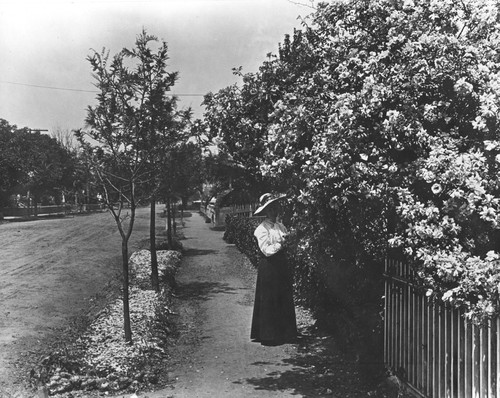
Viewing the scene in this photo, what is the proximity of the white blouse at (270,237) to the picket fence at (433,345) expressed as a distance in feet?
6.04

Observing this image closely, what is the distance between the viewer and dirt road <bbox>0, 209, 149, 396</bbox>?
7.21 m


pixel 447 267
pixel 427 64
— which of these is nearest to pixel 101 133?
pixel 427 64

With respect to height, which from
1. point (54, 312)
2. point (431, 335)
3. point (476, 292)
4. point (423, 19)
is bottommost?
point (54, 312)

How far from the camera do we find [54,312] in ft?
32.5

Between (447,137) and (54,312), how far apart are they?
8036 mm

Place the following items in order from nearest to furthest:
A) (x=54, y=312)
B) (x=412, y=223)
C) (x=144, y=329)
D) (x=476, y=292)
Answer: (x=476, y=292) → (x=412, y=223) → (x=144, y=329) → (x=54, y=312)

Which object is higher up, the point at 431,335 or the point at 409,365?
the point at 431,335

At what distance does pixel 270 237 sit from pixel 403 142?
2774mm

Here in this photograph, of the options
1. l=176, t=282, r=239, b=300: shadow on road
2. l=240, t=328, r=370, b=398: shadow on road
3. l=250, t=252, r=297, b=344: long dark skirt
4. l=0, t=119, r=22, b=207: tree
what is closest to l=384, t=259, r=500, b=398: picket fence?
l=240, t=328, r=370, b=398: shadow on road

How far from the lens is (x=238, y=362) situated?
245 inches

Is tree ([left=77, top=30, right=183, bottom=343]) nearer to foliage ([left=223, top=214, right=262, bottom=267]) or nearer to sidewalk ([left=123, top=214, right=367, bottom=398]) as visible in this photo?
sidewalk ([left=123, top=214, right=367, bottom=398])

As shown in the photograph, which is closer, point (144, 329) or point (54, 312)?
point (144, 329)

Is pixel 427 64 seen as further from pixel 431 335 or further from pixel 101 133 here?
pixel 101 133

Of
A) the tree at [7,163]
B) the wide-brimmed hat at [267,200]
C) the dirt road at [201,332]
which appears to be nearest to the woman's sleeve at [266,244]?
the wide-brimmed hat at [267,200]
